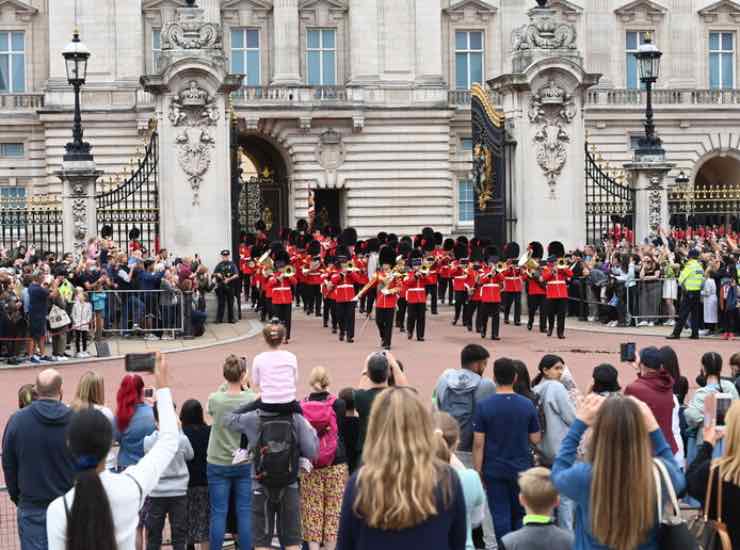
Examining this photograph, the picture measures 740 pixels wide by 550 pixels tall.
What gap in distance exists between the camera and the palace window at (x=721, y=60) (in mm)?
46625

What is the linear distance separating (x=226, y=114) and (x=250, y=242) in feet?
17.1

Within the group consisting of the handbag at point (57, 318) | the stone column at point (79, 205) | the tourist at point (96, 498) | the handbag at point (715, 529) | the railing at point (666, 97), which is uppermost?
the railing at point (666, 97)

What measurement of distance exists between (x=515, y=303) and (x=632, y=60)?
25.0m

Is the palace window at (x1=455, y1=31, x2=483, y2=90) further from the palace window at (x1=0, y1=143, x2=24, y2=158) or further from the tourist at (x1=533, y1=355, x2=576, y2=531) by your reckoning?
the tourist at (x1=533, y1=355, x2=576, y2=531)

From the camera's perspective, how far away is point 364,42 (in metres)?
42.4

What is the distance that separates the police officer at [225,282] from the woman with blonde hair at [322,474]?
14388 millimetres

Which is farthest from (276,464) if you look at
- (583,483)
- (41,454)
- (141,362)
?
(583,483)

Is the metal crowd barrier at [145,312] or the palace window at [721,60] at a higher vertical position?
the palace window at [721,60]

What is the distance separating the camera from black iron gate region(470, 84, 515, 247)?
81.7ft

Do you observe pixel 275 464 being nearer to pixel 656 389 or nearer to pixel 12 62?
pixel 656 389

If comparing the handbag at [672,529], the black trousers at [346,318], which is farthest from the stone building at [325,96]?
the handbag at [672,529]

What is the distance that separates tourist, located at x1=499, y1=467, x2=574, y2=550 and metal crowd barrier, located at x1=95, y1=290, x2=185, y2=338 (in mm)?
15605

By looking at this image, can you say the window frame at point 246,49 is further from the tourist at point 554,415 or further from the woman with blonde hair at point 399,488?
the woman with blonde hair at point 399,488

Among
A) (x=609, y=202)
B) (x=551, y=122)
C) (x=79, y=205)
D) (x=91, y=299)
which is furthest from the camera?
(x=609, y=202)
